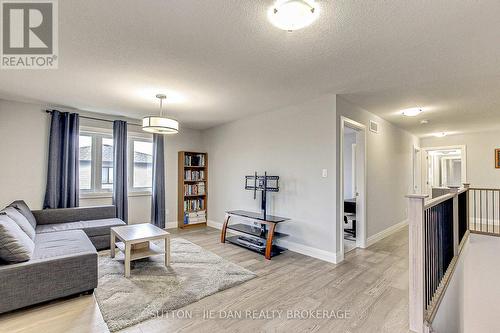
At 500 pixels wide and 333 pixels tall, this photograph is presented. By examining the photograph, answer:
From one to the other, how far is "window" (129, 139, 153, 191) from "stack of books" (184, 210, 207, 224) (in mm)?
1086

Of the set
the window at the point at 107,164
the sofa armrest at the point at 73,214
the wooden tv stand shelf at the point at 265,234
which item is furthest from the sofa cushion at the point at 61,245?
the wooden tv stand shelf at the point at 265,234

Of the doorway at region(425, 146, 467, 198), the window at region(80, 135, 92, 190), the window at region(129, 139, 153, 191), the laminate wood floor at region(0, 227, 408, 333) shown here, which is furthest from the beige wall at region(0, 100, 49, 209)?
the doorway at region(425, 146, 467, 198)

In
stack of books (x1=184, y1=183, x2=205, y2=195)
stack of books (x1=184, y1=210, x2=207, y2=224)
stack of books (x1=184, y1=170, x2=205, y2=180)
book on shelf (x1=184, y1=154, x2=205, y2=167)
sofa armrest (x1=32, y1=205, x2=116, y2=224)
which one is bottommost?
stack of books (x1=184, y1=210, x2=207, y2=224)

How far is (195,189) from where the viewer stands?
5797mm

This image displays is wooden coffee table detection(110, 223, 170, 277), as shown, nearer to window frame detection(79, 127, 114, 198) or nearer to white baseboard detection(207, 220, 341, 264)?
window frame detection(79, 127, 114, 198)

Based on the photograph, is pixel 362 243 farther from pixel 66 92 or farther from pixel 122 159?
pixel 66 92

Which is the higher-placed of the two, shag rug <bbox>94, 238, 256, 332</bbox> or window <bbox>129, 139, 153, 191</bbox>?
window <bbox>129, 139, 153, 191</bbox>

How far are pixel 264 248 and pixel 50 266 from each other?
263cm

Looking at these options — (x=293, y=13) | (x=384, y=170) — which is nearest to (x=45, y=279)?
(x=293, y=13)

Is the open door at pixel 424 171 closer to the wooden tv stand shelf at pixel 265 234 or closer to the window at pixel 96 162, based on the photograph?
the wooden tv stand shelf at pixel 265 234

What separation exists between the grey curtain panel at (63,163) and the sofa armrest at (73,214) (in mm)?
229

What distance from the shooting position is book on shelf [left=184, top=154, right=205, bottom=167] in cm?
572

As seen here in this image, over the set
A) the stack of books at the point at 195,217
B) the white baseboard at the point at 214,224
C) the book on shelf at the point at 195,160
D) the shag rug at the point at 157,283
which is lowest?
the white baseboard at the point at 214,224

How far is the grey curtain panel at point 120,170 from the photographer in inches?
184
